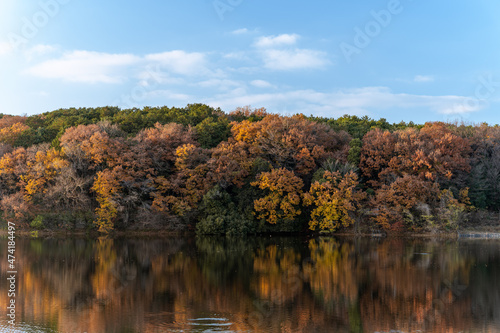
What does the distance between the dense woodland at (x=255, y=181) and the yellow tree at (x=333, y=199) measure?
0.11 meters

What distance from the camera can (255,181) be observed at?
3731cm

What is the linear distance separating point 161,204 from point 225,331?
82.9 feet

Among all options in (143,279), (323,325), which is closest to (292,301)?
(323,325)

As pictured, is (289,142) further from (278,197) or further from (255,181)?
(278,197)

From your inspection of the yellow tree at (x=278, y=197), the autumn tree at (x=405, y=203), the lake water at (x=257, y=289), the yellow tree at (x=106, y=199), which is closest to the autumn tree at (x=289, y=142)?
the yellow tree at (x=278, y=197)

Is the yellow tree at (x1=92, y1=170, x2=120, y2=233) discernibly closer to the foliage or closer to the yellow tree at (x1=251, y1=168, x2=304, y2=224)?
the foliage

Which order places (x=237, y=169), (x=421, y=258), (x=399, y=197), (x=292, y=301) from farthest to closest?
(x=237, y=169) → (x=399, y=197) → (x=421, y=258) → (x=292, y=301)

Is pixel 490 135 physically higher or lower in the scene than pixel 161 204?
higher

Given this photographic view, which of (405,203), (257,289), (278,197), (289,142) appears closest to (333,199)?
(278,197)

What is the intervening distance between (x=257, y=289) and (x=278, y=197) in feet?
64.6

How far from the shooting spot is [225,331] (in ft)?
38.4

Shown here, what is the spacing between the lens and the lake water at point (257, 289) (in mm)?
12703

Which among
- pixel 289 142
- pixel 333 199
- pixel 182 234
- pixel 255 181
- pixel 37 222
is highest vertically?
pixel 289 142

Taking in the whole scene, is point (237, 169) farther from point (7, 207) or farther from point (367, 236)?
point (7, 207)
